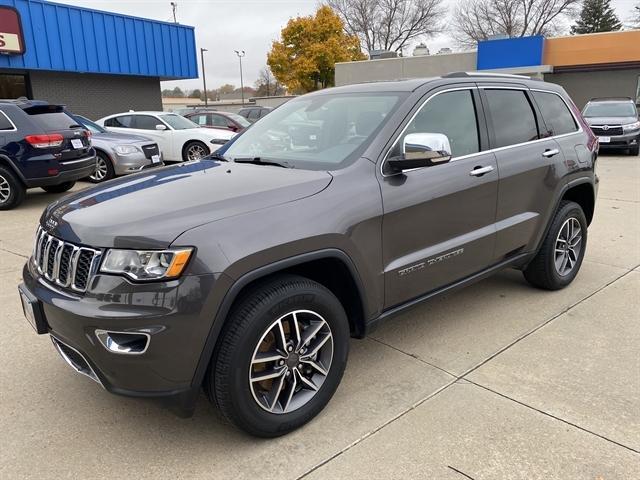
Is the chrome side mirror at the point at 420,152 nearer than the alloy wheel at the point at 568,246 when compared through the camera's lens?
Yes

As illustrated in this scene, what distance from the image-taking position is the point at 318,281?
2.93 metres

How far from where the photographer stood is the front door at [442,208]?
9.93 feet

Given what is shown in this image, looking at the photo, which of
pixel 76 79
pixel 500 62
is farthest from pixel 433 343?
pixel 500 62

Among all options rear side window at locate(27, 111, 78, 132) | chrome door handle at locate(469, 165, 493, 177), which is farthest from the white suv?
chrome door handle at locate(469, 165, 493, 177)

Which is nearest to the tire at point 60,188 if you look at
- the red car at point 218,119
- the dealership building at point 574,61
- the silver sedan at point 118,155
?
the silver sedan at point 118,155

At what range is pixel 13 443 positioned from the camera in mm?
2633

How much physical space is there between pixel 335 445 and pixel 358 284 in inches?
32.5

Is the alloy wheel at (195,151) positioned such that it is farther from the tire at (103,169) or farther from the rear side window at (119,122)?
the tire at (103,169)

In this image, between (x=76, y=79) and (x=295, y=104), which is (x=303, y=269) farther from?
(x=76, y=79)

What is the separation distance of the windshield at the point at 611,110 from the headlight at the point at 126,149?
13.3 meters

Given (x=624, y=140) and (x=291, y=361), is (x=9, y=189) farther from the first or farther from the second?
(x=624, y=140)

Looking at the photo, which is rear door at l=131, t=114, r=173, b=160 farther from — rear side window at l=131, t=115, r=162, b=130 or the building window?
the building window

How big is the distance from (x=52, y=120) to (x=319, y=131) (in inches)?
259

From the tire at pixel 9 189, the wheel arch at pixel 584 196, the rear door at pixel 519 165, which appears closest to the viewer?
the rear door at pixel 519 165
